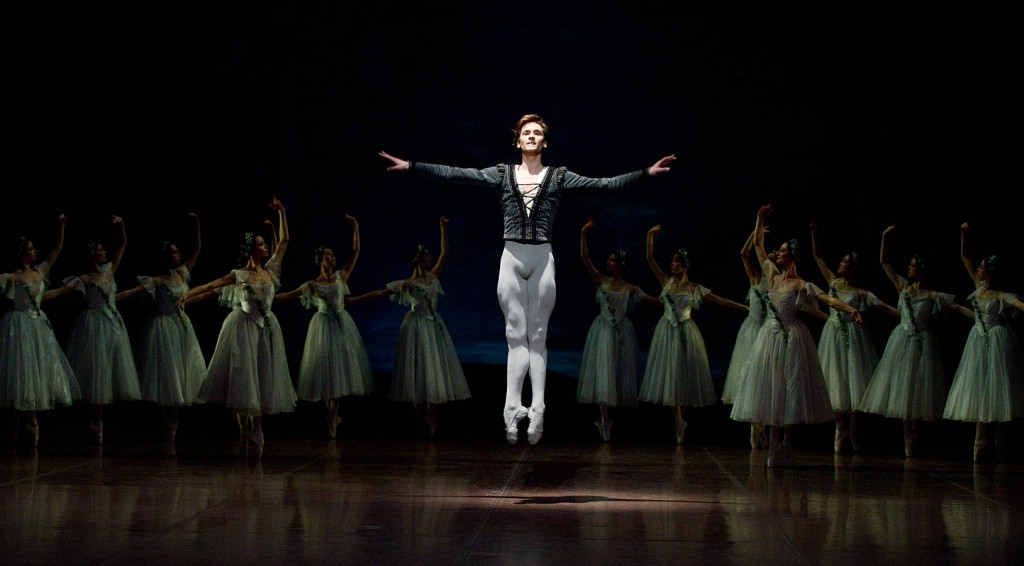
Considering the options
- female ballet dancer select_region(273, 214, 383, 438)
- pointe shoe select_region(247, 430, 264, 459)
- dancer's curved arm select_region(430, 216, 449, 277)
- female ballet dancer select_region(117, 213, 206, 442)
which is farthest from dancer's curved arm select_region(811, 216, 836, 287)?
female ballet dancer select_region(117, 213, 206, 442)

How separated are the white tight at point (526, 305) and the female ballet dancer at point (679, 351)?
101 inches

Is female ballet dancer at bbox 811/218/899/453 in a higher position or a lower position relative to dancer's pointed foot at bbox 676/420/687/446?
higher

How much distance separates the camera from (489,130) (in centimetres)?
936

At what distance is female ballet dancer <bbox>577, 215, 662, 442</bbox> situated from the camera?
7.90 meters

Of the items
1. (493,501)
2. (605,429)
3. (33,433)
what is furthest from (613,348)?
(33,433)

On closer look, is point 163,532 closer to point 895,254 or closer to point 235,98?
point 235,98

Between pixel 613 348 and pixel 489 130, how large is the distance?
91.1 inches

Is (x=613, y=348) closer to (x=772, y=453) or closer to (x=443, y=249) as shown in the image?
(x=443, y=249)

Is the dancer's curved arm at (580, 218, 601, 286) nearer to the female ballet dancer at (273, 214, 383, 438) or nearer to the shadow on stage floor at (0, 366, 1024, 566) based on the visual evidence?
the shadow on stage floor at (0, 366, 1024, 566)

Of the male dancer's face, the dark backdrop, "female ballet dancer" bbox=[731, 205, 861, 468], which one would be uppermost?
the dark backdrop

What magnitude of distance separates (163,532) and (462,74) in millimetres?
6108

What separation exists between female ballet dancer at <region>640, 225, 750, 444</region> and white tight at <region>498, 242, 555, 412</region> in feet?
8.44

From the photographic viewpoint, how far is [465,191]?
965 cm

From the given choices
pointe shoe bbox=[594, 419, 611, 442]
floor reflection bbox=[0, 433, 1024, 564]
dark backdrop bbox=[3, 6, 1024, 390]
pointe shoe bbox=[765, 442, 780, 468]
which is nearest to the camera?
floor reflection bbox=[0, 433, 1024, 564]
